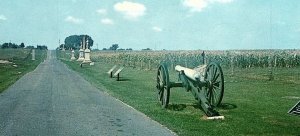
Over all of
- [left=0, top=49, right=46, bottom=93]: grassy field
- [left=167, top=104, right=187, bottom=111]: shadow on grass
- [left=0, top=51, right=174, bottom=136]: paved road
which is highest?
[left=167, top=104, right=187, bottom=111]: shadow on grass

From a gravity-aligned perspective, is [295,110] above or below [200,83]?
below

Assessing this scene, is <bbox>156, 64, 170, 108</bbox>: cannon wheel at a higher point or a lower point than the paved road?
higher

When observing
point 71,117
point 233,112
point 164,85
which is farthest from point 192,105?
point 71,117

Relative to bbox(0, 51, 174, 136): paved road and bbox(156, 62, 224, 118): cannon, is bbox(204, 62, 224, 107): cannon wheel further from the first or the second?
bbox(0, 51, 174, 136): paved road

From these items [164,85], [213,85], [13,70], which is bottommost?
[13,70]

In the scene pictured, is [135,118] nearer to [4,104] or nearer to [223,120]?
[223,120]

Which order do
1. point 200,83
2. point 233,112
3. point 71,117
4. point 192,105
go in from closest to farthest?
point 71,117 → point 233,112 → point 200,83 → point 192,105

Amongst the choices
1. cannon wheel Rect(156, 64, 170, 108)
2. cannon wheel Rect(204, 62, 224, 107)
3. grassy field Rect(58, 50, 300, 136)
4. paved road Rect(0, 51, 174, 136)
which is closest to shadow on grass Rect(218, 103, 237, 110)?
grassy field Rect(58, 50, 300, 136)

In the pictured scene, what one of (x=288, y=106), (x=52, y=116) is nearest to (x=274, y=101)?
(x=288, y=106)

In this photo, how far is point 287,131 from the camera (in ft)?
33.7

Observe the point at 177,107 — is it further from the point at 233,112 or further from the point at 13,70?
the point at 13,70

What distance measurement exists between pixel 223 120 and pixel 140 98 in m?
6.50

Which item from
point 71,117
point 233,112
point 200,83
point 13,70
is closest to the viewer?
point 71,117

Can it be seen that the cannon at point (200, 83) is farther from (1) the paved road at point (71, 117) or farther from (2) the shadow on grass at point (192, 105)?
(1) the paved road at point (71, 117)
